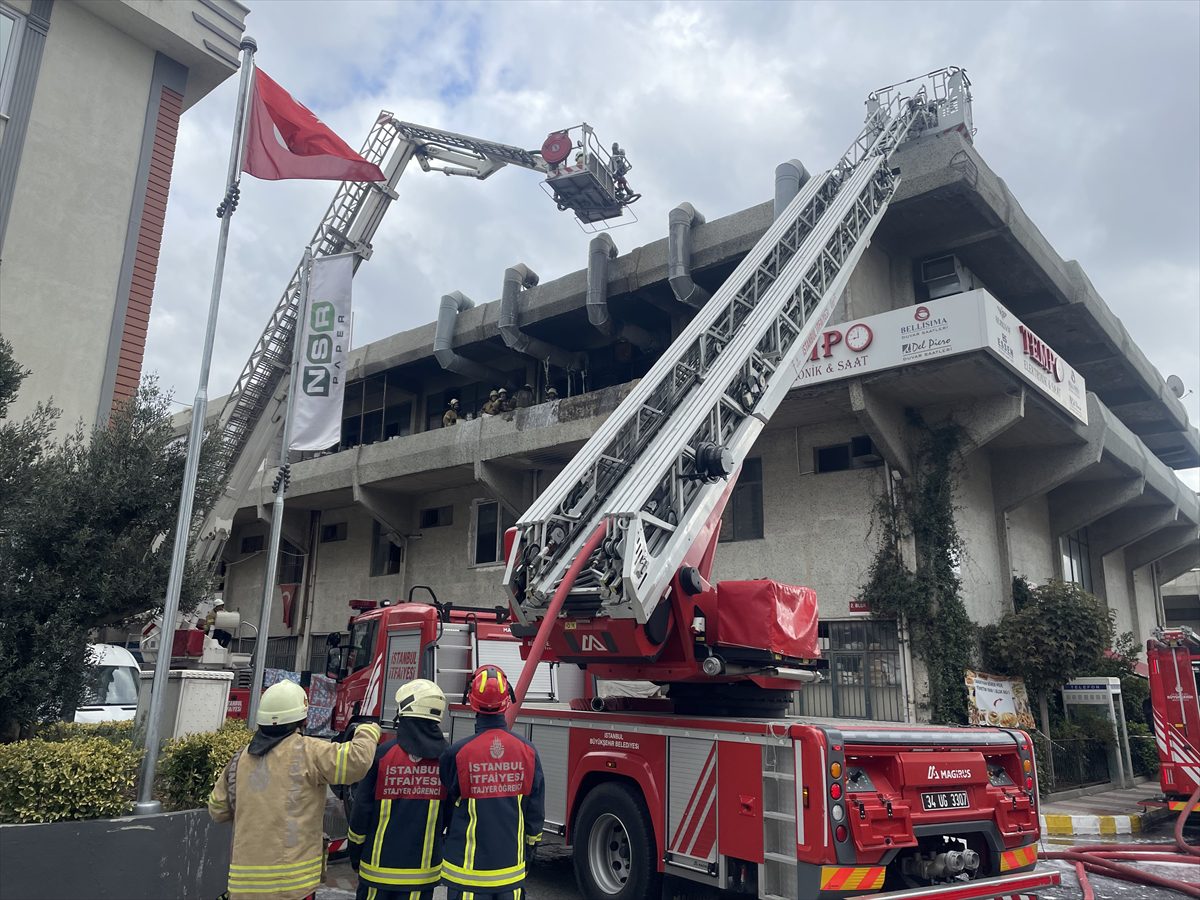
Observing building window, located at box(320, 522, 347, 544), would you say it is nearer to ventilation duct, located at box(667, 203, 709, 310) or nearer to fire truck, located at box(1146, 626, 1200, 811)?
ventilation duct, located at box(667, 203, 709, 310)

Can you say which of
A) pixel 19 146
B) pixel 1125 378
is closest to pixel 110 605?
pixel 19 146

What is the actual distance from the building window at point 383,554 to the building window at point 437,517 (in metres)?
1.26

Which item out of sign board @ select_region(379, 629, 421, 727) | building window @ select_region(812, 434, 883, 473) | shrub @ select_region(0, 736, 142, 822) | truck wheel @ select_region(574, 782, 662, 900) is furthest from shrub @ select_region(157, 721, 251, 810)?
building window @ select_region(812, 434, 883, 473)

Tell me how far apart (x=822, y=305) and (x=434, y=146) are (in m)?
10.3

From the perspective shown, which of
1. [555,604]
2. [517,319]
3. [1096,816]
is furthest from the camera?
[517,319]

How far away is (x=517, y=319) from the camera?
21250 millimetres

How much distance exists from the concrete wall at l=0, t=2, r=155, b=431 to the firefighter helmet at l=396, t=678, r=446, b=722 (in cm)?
955

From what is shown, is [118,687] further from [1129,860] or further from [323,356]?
[1129,860]

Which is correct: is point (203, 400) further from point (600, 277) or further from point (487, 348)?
point (487, 348)

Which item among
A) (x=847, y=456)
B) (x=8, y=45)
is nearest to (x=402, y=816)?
(x=8, y=45)

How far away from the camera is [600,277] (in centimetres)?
1925

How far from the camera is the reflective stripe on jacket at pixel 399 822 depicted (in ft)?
14.9

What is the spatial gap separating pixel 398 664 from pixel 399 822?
5871mm

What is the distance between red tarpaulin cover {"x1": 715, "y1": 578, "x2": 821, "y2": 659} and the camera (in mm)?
6902
